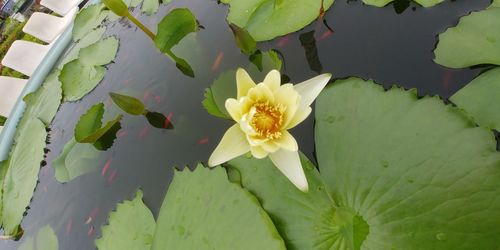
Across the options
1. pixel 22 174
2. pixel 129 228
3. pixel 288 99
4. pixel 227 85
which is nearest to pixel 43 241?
pixel 22 174

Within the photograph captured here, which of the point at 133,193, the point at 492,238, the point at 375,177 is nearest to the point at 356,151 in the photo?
the point at 375,177

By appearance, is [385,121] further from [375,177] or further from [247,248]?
[247,248]

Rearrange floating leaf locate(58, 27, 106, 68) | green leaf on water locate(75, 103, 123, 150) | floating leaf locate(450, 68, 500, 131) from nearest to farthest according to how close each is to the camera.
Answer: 1. floating leaf locate(450, 68, 500, 131)
2. green leaf on water locate(75, 103, 123, 150)
3. floating leaf locate(58, 27, 106, 68)

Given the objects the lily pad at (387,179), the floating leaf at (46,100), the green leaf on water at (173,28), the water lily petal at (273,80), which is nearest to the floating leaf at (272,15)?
the green leaf on water at (173,28)

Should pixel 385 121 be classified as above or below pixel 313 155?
above

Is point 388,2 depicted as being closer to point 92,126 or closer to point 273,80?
point 273,80

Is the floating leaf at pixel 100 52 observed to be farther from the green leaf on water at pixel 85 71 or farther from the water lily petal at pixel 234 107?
the water lily petal at pixel 234 107

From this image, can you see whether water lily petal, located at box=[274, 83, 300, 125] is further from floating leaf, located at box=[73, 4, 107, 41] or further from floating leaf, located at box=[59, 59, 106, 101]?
floating leaf, located at box=[73, 4, 107, 41]

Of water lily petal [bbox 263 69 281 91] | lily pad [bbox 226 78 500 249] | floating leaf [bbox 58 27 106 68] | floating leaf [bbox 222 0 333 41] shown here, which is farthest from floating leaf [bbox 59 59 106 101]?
water lily petal [bbox 263 69 281 91]
